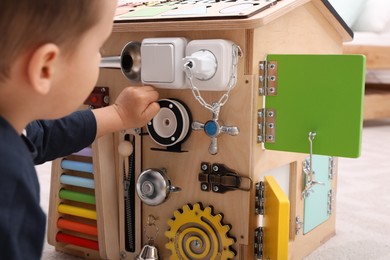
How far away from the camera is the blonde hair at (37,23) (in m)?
0.48

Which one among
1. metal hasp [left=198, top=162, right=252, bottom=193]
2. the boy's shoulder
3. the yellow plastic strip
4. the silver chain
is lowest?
the yellow plastic strip

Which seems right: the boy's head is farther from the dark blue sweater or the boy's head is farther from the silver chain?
the silver chain

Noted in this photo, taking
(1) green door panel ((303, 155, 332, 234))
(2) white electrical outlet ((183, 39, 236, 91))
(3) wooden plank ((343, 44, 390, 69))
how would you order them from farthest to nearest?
(3) wooden plank ((343, 44, 390, 69)), (1) green door panel ((303, 155, 332, 234)), (2) white electrical outlet ((183, 39, 236, 91))

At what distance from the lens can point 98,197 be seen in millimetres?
960

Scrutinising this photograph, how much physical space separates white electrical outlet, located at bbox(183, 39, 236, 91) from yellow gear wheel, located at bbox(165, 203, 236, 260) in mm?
213

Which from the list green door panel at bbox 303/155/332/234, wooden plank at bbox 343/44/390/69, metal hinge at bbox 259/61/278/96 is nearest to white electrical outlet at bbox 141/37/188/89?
metal hinge at bbox 259/61/278/96

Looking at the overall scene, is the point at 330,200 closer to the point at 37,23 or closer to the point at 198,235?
the point at 198,235

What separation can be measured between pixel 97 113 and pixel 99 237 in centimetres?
26

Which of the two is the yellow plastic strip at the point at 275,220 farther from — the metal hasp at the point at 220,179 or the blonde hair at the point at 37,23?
the blonde hair at the point at 37,23

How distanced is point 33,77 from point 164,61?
1.18 feet

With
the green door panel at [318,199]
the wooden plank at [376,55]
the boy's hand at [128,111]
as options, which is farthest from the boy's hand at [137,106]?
the wooden plank at [376,55]

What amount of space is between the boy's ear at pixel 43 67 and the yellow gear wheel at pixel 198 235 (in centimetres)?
42

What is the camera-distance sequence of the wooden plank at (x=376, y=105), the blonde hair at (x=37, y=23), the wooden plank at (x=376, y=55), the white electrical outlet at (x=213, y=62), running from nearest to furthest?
the blonde hair at (x=37, y=23) < the white electrical outlet at (x=213, y=62) < the wooden plank at (x=376, y=55) < the wooden plank at (x=376, y=105)

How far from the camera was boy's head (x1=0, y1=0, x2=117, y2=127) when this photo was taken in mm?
486
